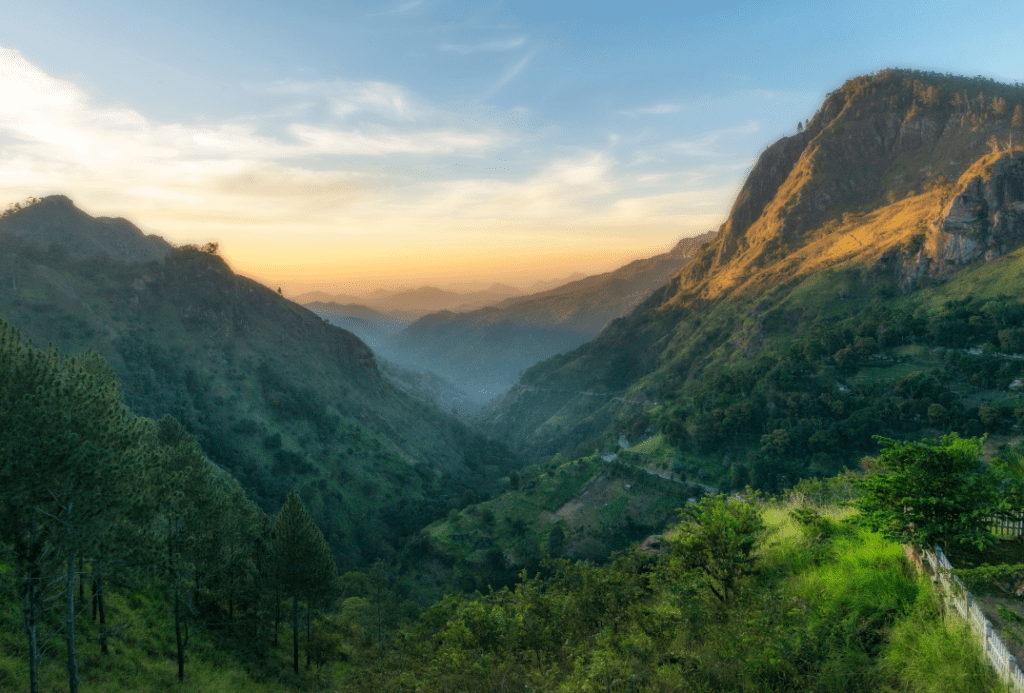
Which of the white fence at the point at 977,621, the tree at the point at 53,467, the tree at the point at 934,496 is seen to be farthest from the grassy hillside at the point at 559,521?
the white fence at the point at 977,621

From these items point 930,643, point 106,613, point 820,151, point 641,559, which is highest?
point 820,151

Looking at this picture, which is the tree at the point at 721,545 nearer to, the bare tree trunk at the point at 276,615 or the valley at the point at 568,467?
the valley at the point at 568,467

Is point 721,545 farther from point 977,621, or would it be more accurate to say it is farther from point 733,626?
point 977,621

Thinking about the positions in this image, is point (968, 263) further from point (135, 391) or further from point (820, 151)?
point (135, 391)

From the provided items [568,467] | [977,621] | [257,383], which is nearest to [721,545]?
[977,621]

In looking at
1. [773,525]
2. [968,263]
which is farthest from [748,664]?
[968,263]

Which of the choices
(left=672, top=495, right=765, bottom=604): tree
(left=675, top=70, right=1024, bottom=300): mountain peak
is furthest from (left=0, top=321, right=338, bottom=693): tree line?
(left=675, top=70, right=1024, bottom=300): mountain peak
